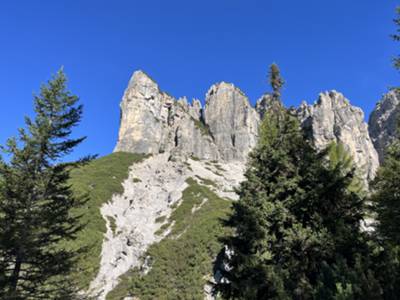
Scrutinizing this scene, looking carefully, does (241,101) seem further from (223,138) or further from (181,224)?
(181,224)

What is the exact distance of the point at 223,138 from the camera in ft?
438

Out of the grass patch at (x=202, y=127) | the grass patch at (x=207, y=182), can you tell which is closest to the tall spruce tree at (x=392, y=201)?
the grass patch at (x=207, y=182)

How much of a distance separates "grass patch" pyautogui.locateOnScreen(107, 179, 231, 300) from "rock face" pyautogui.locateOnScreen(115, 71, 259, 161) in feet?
188

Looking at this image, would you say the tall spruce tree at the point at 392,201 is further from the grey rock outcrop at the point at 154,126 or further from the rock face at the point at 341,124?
the rock face at the point at 341,124

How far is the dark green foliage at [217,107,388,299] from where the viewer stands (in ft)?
32.5

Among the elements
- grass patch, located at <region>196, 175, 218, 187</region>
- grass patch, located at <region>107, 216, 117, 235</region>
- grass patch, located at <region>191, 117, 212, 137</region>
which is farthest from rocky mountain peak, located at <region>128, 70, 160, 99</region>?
grass patch, located at <region>107, 216, 117, 235</region>

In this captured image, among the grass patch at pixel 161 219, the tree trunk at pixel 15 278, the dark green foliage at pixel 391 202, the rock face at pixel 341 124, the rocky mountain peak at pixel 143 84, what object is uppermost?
the rocky mountain peak at pixel 143 84

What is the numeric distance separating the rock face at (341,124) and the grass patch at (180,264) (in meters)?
72.8

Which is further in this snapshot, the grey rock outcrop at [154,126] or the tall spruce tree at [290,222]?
the grey rock outcrop at [154,126]

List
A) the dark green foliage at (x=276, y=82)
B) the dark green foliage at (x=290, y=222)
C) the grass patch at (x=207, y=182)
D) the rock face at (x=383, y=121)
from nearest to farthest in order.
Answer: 1. the dark green foliage at (x=290, y=222)
2. the dark green foliage at (x=276, y=82)
3. the grass patch at (x=207, y=182)
4. the rock face at (x=383, y=121)

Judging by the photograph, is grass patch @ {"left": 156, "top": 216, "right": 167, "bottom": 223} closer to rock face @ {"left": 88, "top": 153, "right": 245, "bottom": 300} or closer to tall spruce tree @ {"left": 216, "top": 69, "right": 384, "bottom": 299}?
rock face @ {"left": 88, "top": 153, "right": 245, "bottom": 300}

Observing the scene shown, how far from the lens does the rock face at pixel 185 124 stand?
11888cm

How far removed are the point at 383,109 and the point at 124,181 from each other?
104206 millimetres

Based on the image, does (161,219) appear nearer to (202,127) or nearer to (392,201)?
(392,201)
